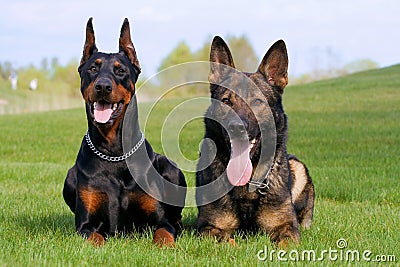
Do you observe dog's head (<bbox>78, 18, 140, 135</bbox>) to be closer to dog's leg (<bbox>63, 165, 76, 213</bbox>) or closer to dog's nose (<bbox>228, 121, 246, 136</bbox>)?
dog's leg (<bbox>63, 165, 76, 213</bbox>)

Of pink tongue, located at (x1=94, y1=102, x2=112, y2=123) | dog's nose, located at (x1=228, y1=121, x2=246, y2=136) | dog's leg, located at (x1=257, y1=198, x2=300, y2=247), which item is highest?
pink tongue, located at (x1=94, y1=102, x2=112, y2=123)

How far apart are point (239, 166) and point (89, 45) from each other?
6.84 ft

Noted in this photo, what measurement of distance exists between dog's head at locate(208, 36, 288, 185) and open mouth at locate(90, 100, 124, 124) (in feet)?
3.17

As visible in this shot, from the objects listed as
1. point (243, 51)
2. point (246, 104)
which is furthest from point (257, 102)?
point (243, 51)

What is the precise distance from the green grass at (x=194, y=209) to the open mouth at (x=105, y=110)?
1172 mm

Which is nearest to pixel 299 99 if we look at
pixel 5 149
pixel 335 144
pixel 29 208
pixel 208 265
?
pixel 335 144

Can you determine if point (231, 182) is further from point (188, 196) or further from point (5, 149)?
point (5, 149)

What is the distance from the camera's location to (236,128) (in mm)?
5434

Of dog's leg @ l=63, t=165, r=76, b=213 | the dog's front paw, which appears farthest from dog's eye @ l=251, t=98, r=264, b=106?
dog's leg @ l=63, t=165, r=76, b=213

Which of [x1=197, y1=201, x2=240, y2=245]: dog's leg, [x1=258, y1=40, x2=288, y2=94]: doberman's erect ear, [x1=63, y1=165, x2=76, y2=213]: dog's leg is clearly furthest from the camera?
[x1=63, y1=165, x2=76, y2=213]: dog's leg

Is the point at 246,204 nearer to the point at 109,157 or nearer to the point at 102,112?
the point at 109,157

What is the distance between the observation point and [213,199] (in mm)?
5840

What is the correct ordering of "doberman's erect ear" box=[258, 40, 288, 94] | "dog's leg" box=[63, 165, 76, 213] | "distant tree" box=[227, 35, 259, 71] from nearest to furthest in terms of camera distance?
"doberman's erect ear" box=[258, 40, 288, 94], "dog's leg" box=[63, 165, 76, 213], "distant tree" box=[227, 35, 259, 71]

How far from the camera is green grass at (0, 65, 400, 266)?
483 cm
